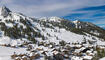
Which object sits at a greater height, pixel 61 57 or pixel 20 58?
pixel 20 58

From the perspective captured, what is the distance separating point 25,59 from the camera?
3110 inches

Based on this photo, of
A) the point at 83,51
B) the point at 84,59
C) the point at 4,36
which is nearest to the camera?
the point at 84,59

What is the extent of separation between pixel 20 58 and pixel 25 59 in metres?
2.78

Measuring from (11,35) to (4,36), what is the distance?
8.78 m

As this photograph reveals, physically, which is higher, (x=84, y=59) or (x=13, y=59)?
(x=13, y=59)

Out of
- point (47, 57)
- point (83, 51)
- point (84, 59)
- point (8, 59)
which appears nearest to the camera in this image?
point (8, 59)

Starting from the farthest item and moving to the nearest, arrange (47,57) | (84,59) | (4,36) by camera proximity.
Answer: (4,36) → (84,59) → (47,57)

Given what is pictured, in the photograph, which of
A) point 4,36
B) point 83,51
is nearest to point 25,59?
point 83,51

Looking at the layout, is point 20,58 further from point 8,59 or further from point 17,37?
point 17,37

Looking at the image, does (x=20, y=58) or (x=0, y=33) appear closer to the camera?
(x=20, y=58)

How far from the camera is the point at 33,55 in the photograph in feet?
272

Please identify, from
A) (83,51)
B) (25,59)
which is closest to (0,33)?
(83,51)

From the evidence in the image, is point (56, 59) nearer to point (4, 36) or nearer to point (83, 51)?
point (83, 51)

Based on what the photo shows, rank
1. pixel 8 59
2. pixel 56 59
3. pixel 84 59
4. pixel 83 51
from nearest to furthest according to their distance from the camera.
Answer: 1. pixel 8 59
2. pixel 56 59
3. pixel 84 59
4. pixel 83 51
